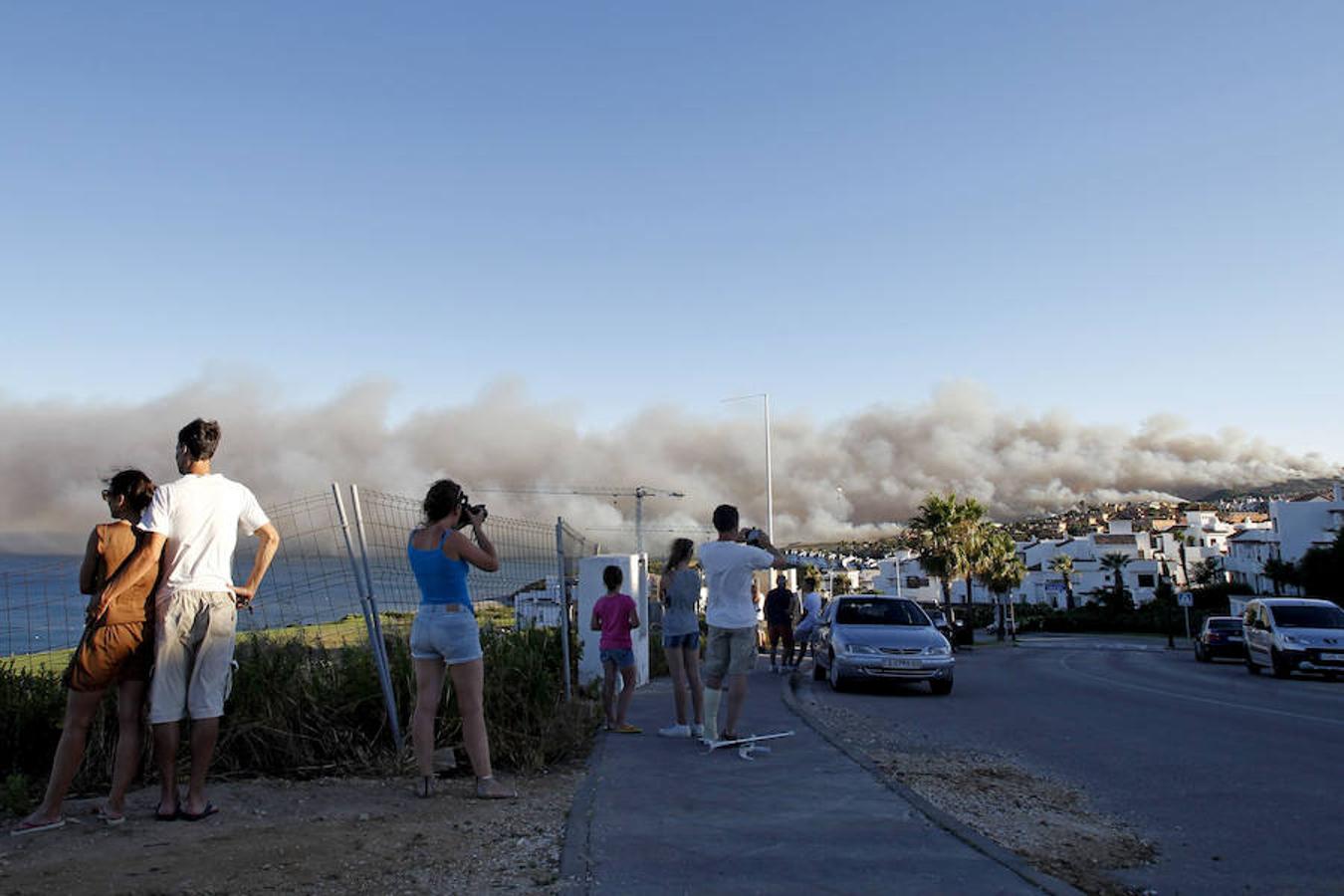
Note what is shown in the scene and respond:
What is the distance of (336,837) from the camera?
5176 mm

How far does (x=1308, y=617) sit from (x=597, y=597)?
1685cm

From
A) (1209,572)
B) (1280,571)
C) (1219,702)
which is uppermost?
(1209,572)

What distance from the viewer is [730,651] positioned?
26.5 feet

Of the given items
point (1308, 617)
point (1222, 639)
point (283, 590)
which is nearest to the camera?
point (283, 590)

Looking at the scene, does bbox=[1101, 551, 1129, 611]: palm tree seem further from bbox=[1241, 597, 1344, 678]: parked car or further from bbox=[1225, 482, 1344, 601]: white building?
bbox=[1241, 597, 1344, 678]: parked car

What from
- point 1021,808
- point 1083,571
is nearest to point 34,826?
point 1021,808

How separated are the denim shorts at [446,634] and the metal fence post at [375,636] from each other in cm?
91

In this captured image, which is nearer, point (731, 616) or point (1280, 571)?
point (731, 616)

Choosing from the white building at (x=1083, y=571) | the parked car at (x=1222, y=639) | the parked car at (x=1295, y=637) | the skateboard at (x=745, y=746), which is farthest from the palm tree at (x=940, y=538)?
the skateboard at (x=745, y=746)

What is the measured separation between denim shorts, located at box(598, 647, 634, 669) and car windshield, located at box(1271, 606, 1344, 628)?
18424 millimetres

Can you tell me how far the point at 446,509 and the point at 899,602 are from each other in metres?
11.5

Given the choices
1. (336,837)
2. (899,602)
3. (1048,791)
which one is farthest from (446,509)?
(899,602)

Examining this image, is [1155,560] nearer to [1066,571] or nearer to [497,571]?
[1066,571]

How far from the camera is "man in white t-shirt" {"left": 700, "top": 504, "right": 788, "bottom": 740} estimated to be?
316 inches
